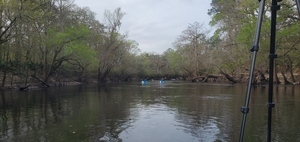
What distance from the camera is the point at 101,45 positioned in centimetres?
5706

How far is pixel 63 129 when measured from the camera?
8.55 m

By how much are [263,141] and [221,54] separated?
4188 cm

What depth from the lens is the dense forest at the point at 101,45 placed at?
25.3m

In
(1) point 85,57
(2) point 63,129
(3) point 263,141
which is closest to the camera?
(3) point 263,141

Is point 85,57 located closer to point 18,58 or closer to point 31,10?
point 18,58

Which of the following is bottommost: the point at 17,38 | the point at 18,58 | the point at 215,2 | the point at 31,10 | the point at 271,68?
the point at 271,68

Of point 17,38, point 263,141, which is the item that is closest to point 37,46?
point 17,38

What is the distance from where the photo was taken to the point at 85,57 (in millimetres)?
39281

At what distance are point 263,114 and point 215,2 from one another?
49.7m

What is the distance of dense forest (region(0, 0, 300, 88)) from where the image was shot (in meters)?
25.3

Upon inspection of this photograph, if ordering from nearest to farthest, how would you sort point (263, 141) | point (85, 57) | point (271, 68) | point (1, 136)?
point (271, 68) < point (263, 141) < point (1, 136) < point (85, 57)

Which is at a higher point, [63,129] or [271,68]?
[271,68]

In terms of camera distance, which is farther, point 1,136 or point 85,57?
point 85,57

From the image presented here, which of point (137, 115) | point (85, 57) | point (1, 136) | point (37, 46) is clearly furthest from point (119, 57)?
point (1, 136)
